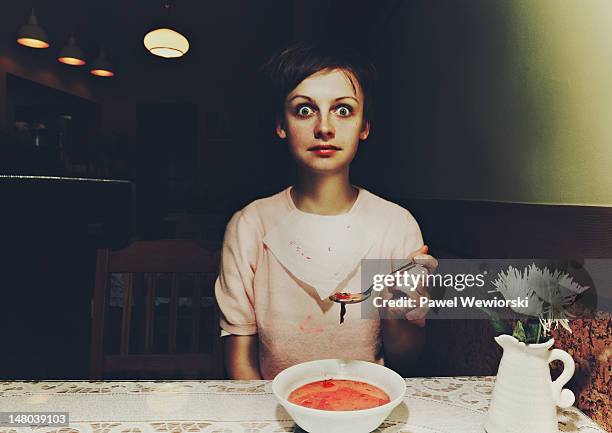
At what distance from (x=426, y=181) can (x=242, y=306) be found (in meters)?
0.66

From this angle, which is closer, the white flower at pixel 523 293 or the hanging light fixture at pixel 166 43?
the white flower at pixel 523 293

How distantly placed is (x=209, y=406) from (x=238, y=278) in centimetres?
40

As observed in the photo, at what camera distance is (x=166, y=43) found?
1206mm

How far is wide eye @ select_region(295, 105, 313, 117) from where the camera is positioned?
3.84 feet

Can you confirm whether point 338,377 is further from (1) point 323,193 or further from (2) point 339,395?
(1) point 323,193

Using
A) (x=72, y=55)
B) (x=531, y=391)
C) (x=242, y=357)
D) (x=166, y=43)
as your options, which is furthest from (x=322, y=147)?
(x=72, y=55)

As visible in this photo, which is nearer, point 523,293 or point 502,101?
point 523,293

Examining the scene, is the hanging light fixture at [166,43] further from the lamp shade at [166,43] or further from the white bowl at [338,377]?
the white bowl at [338,377]

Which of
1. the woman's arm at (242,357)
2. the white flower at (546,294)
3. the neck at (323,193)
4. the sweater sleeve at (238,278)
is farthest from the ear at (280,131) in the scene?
the white flower at (546,294)

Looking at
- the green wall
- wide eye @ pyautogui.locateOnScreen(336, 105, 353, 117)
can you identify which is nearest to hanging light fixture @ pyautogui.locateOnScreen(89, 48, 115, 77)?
wide eye @ pyautogui.locateOnScreen(336, 105, 353, 117)

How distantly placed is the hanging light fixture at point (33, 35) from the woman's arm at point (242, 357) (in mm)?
1032

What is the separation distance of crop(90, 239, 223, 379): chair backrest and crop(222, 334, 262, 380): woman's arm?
7 cm

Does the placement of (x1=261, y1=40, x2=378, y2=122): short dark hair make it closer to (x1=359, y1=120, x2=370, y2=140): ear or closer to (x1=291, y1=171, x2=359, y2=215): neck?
(x1=359, y1=120, x2=370, y2=140): ear

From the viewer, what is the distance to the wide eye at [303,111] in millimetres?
1171
